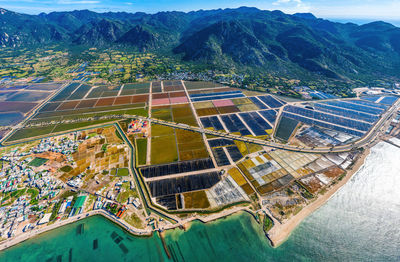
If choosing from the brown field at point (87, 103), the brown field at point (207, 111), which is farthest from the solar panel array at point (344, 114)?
the brown field at point (87, 103)

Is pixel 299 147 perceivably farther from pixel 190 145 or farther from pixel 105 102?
pixel 105 102

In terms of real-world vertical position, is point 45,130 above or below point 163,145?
below

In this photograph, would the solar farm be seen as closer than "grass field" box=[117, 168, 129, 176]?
Yes

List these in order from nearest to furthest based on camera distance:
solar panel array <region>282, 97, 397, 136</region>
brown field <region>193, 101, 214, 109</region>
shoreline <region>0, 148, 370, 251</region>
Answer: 1. shoreline <region>0, 148, 370, 251</region>
2. solar panel array <region>282, 97, 397, 136</region>
3. brown field <region>193, 101, 214, 109</region>

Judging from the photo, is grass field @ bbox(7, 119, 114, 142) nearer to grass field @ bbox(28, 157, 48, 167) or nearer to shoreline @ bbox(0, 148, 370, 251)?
grass field @ bbox(28, 157, 48, 167)

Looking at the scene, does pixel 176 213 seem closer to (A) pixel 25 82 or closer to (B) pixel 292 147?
(B) pixel 292 147

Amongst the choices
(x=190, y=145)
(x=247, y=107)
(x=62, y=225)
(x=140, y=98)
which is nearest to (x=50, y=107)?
(x=140, y=98)

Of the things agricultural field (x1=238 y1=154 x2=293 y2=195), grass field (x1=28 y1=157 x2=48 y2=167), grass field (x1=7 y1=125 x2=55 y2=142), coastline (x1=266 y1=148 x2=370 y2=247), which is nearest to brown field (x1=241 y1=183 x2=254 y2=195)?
agricultural field (x1=238 y1=154 x2=293 y2=195)
